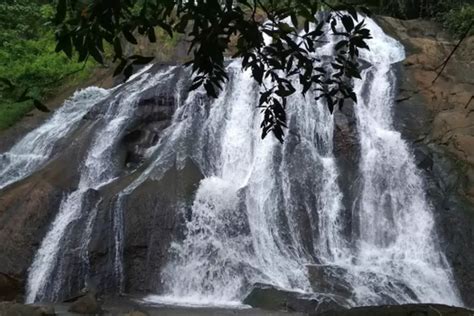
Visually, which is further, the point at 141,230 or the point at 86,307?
the point at 141,230

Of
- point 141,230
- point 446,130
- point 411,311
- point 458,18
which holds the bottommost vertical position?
point 411,311

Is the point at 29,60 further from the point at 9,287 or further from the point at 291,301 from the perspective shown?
the point at 291,301

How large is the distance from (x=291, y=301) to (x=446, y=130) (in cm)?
698

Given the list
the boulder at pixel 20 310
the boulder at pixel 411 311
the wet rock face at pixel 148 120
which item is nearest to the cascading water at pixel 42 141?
the wet rock face at pixel 148 120

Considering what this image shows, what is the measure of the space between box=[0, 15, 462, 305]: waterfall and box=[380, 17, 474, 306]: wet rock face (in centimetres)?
27

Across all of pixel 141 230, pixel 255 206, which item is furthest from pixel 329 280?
pixel 141 230

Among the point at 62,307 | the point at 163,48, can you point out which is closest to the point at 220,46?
the point at 62,307

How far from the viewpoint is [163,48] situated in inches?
774

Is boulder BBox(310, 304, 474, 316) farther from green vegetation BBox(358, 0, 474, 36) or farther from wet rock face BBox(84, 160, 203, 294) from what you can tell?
green vegetation BBox(358, 0, 474, 36)

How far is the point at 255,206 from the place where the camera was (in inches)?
497

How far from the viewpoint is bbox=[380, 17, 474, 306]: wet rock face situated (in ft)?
39.3

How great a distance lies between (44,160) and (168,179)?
4.06 meters

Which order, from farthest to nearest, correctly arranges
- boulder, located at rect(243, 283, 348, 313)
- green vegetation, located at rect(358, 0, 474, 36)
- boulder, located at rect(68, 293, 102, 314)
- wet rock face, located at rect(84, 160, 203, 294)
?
green vegetation, located at rect(358, 0, 474, 36) < wet rock face, located at rect(84, 160, 203, 294) < boulder, located at rect(243, 283, 348, 313) < boulder, located at rect(68, 293, 102, 314)

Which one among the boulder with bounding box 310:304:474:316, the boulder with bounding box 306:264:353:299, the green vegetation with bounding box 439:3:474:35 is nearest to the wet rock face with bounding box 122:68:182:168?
the boulder with bounding box 306:264:353:299
